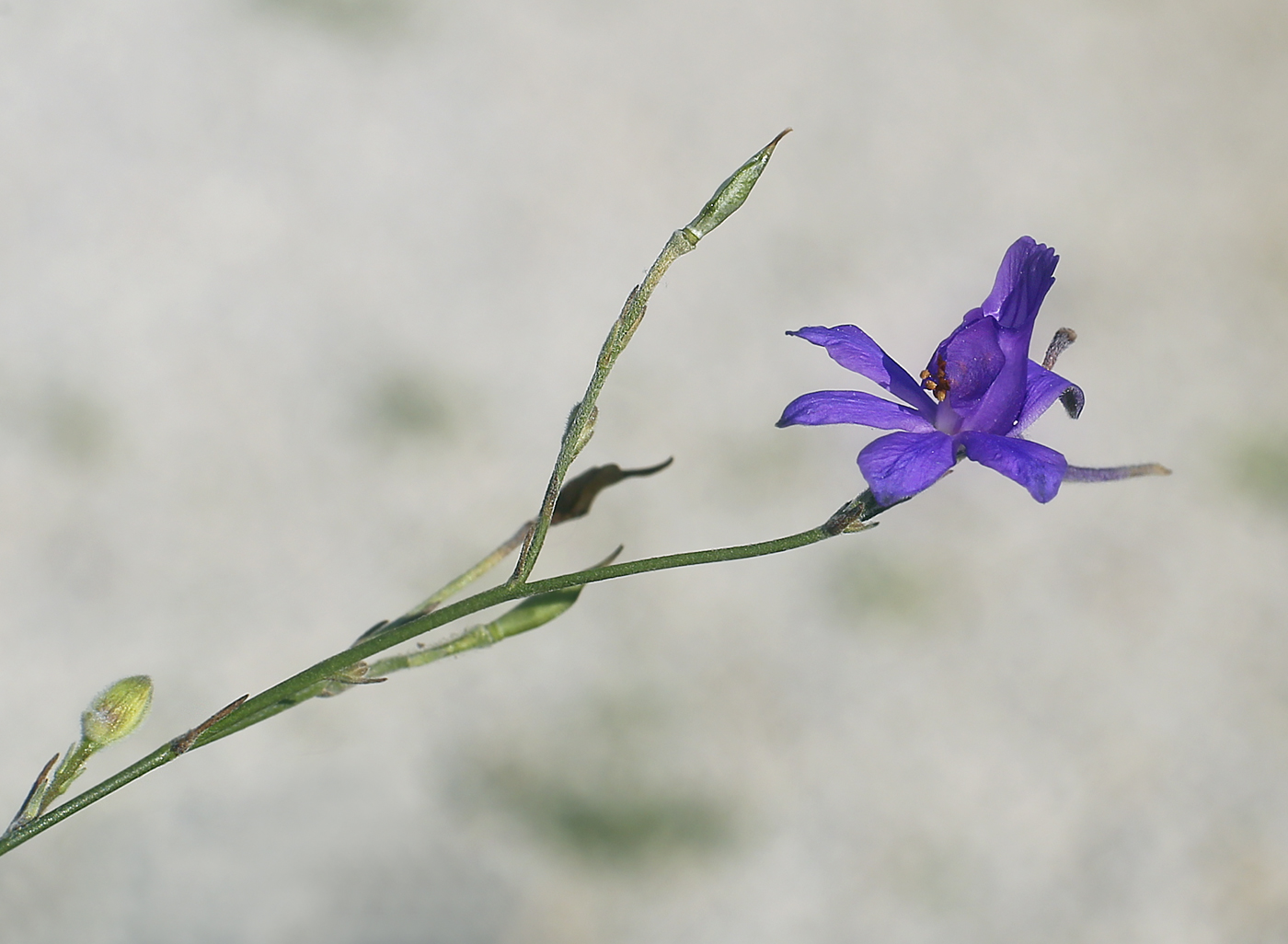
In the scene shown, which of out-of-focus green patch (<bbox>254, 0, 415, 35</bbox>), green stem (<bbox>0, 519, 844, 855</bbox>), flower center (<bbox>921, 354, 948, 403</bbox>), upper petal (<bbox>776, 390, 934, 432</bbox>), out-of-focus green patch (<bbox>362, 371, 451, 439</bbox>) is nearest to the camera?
green stem (<bbox>0, 519, 844, 855</bbox>)

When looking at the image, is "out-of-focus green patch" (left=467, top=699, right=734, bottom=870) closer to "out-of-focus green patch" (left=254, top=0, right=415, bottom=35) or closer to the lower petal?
the lower petal

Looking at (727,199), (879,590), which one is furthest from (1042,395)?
(879,590)

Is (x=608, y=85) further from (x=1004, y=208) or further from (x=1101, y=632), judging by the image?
(x=1101, y=632)

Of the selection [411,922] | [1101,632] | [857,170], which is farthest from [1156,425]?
[411,922]

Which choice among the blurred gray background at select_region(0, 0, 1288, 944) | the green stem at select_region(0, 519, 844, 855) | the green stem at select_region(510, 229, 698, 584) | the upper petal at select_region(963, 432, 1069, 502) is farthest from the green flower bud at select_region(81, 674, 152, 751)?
the blurred gray background at select_region(0, 0, 1288, 944)

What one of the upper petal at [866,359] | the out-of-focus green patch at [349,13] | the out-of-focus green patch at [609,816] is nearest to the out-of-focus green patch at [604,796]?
the out-of-focus green patch at [609,816]

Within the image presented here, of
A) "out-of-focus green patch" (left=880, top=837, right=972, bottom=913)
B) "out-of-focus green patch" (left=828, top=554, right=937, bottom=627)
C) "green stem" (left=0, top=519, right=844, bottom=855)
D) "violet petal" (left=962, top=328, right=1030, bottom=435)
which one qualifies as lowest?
"green stem" (left=0, top=519, right=844, bottom=855)

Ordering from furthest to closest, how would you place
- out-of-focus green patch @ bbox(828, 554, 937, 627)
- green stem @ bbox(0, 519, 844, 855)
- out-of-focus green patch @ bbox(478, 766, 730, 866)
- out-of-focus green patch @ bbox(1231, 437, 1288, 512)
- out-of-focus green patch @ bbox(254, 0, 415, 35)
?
out-of-focus green patch @ bbox(254, 0, 415, 35) < out-of-focus green patch @ bbox(1231, 437, 1288, 512) < out-of-focus green patch @ bbox(828, 554, 937, 627) < out-of-focus green patch @ bbox(478, 766, 730, 866) < green stem @ bbox(0, 519, 844, 855)
